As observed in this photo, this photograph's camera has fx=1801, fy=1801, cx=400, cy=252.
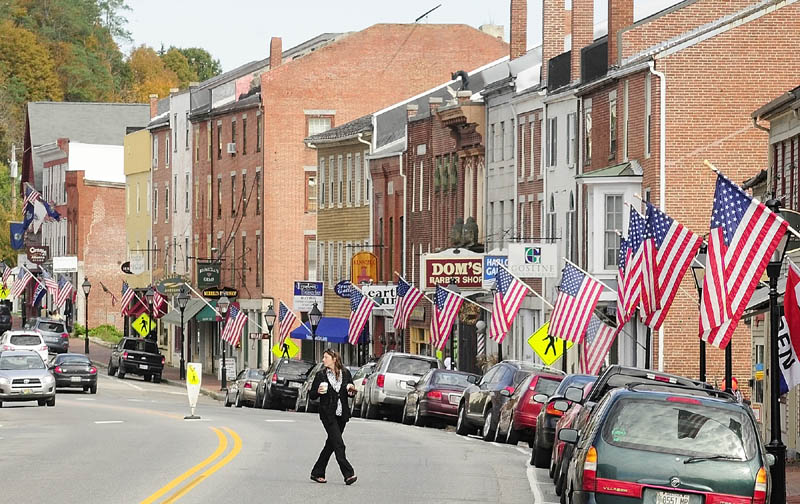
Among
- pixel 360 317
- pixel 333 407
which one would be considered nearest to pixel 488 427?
pixel 333 407

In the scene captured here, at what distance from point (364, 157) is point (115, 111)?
57.0m

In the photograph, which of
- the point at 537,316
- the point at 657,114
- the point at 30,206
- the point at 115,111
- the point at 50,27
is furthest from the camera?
the point at 50,27

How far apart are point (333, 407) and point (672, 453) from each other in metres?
7.27

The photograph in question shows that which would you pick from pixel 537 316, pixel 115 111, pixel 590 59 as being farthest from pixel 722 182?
pixel 115 111

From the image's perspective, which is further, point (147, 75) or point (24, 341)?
point (147, 75)

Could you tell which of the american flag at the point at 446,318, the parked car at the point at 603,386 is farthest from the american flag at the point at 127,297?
the parked car at the point at 603,386

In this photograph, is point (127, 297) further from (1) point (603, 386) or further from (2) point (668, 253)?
(1) point (603, 386)

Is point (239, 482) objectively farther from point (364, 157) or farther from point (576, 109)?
point (364, 157)

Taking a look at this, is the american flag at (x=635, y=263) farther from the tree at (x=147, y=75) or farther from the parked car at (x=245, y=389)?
the tree at (x=147, y=75)

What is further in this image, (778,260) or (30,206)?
(30,206)

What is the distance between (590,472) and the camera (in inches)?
651

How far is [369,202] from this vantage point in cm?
7500

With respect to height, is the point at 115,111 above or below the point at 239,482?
above

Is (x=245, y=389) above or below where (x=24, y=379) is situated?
below
